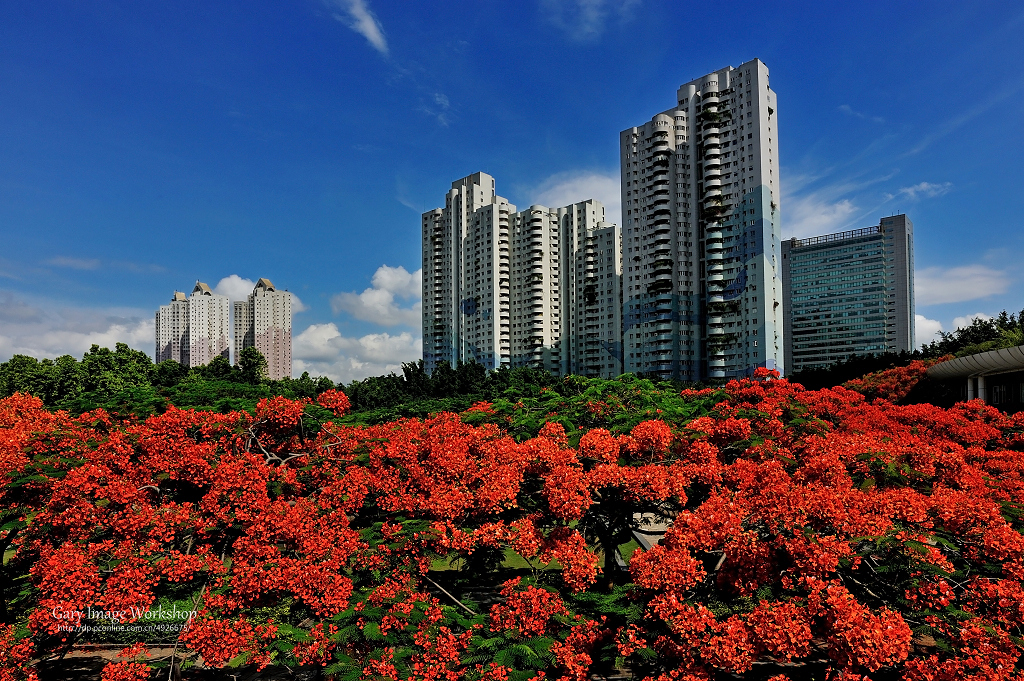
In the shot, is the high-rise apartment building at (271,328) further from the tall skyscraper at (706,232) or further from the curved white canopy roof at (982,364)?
the curved white canopy roof at (982,364)

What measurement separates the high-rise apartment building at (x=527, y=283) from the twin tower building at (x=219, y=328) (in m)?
37.6

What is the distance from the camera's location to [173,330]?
89062 millimetres

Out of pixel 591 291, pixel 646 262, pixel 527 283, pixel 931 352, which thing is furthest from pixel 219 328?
pixel 931 352

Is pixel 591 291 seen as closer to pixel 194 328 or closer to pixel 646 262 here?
pixel 646 262

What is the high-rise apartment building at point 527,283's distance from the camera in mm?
59312

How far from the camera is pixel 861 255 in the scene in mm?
77312

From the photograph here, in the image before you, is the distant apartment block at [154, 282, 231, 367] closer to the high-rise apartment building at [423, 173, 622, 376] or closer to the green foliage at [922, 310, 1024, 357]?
the high-rise apartment building at [423, 173, 622, 376]

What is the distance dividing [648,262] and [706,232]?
19.0 ft

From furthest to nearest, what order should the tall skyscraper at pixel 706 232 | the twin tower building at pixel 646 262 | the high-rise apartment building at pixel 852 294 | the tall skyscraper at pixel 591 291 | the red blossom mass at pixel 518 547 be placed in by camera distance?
the high-rise apartment building at pixel 852 294 → the tall skyscraper at pixel 591 291 → the twin tower building at pixel 646 262 → the tall skyscraper at pixel 706 232 → the red blossom mass at pixel 518 547

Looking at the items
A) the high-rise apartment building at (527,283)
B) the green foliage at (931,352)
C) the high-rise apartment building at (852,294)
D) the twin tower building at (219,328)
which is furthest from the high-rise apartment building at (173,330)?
the high-rise apartment building at (852,294)

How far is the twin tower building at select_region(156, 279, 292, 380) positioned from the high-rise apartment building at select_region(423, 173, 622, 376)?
37.6 metres

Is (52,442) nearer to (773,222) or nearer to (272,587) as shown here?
(272,587)

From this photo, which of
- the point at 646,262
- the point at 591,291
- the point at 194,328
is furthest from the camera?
the point at 194,328

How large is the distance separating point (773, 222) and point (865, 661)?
46.7 metres
